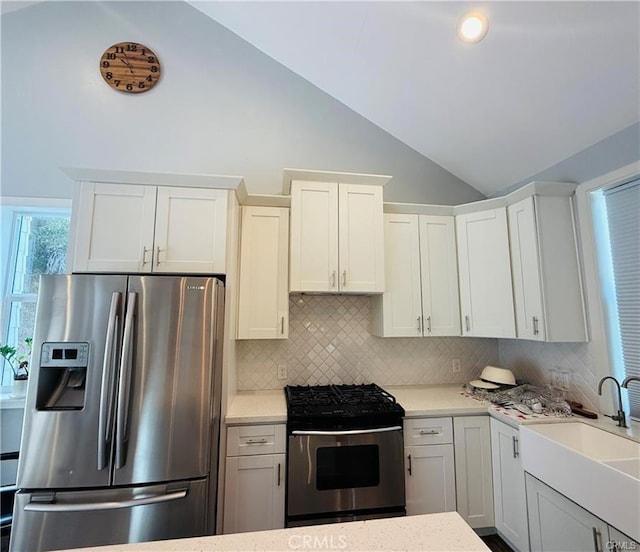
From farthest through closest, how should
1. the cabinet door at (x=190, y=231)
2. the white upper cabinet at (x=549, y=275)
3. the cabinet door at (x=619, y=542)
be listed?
the white upper cabinet at (x=549, y=275)
the cabinet door at (x=190, y=231)
the cabinet door at (x=619, y=542)

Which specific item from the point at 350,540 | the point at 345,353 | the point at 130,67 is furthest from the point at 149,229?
the point at 350,540

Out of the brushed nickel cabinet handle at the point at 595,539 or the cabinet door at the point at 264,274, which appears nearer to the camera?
the brushed nickel cabinet handle at the point at 595,539

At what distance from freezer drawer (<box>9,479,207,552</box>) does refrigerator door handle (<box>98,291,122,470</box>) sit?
0.19 meters

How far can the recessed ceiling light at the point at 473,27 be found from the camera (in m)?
1.70

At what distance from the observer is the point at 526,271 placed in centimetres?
218

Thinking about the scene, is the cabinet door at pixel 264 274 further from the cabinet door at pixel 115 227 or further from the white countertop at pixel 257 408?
the cabinet door at pixel 115 227

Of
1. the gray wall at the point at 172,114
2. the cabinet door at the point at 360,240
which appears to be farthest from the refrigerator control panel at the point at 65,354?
the cabinet door at the point at 360,240

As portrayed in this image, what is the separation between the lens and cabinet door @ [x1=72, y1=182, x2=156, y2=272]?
1.87 meters

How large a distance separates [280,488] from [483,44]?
2856 millimetres

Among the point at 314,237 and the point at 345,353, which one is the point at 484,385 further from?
the point at 314,237

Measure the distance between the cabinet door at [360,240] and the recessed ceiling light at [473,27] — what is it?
1042 mm

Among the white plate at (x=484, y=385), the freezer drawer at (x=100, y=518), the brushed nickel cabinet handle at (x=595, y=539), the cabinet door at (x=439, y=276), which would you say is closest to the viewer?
the brushed nickel cabinet handle at (x=595, y=539)

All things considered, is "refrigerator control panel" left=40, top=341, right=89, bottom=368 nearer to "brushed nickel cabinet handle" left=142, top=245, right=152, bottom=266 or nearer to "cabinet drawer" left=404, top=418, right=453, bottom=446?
"brushed nickel cabinet handle" left=142, top=245, right=152, bottom=266

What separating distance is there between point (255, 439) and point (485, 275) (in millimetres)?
2001
